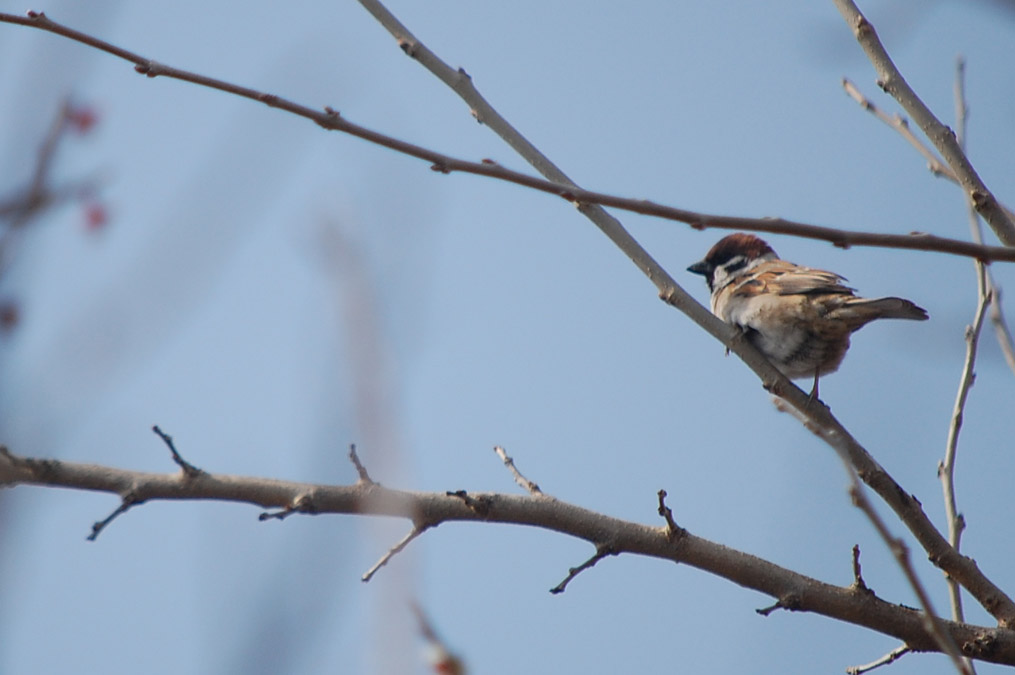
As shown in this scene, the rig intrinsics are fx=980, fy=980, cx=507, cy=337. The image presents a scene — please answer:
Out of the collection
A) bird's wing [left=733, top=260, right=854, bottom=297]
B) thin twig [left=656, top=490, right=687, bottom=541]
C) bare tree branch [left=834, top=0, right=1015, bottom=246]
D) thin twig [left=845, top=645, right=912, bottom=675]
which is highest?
bird's wing [left=733, top=260, right=854, bottom=297]

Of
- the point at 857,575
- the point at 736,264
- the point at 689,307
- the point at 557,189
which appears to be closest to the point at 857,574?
the point at 857,575

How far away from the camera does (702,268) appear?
6203mm

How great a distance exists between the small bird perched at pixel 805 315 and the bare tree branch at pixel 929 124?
184 cm

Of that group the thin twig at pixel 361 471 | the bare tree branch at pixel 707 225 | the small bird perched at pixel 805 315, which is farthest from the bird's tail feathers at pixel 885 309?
the thin twig at pixel 361 471

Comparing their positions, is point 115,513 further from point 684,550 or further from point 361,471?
point 684,550

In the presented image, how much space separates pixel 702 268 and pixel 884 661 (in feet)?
11.6

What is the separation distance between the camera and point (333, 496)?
8.07ft

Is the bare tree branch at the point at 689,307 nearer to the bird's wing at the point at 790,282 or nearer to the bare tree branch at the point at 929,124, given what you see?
the bare tree branch at the point at 929,124

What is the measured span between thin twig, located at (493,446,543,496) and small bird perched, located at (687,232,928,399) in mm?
2048

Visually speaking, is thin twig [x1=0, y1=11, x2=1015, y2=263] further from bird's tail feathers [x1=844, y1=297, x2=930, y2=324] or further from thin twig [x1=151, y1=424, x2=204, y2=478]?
bird's tail feathers [x1=844, y1=297, x2=930, y2=324]

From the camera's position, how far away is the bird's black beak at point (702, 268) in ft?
20.3

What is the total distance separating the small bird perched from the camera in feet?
15.3

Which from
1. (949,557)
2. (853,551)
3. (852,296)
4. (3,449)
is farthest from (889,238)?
(852,296)

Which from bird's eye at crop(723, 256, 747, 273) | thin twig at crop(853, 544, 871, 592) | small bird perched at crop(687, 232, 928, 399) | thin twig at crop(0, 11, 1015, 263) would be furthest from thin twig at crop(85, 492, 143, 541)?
bird's eye at crop(723, 256, 747, 273)
